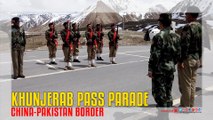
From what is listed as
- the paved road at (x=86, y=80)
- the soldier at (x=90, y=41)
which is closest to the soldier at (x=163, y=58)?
the paved road at (x=86, y=80)

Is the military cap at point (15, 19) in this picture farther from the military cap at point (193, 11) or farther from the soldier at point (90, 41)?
the military cap at point (193, 11)

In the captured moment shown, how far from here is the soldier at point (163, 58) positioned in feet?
20.5

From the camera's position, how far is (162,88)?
6.30 m

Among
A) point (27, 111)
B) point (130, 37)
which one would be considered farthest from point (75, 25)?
point (130, 37)

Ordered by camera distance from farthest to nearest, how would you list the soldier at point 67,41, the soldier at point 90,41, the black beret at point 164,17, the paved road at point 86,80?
the soldier at point 90,41 < the soldier at point 67,41 < the paved road at point 86,80 < the black beret at point 164,17

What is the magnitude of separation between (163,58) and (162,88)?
0.54 meters

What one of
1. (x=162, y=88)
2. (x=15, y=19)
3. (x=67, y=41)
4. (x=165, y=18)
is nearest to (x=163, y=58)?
(x=162, y=88)

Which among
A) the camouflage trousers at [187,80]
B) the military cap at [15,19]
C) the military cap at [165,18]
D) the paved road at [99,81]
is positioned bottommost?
the paved road at [99,81]

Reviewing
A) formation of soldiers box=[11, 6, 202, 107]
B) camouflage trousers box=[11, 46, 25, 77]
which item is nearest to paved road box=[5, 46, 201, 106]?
camouflage trousers box=[11, 46, 25, 77]

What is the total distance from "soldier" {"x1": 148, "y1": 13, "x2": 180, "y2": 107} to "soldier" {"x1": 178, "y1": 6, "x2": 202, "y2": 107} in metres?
0.92

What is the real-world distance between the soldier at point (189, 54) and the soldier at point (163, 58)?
36.2 inches

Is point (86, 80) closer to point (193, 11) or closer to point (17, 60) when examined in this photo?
point (17, 60)

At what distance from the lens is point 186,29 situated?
726 cm

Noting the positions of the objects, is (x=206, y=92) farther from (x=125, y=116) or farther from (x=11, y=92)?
(x=11, y=92)
